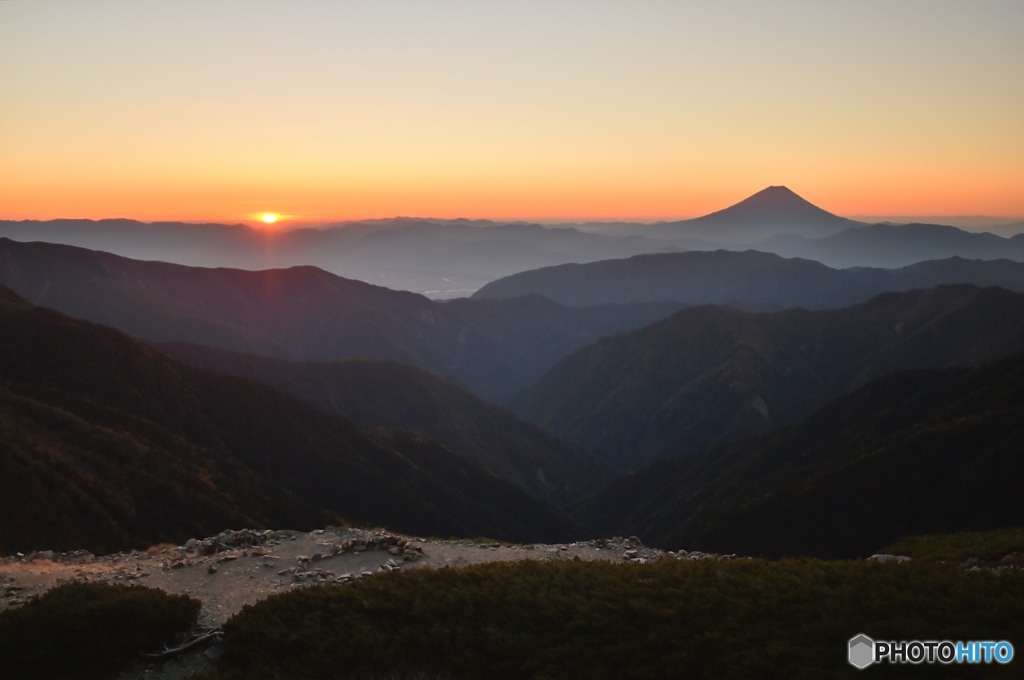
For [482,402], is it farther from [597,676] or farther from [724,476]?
[597,676]

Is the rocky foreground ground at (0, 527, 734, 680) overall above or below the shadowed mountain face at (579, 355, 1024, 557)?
above

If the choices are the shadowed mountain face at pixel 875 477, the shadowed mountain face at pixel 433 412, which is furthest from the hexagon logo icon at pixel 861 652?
the shadowed mountain face at pixel 433 412

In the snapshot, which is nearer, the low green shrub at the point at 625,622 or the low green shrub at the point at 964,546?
the low green shrub at the point at 625,622

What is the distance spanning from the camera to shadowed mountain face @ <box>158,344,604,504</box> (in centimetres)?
13000

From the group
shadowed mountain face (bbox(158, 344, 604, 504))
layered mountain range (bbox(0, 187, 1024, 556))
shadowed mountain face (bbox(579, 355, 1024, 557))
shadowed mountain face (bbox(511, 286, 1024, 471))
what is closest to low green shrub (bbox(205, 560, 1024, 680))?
layered mountain range (bbox(0, 187, 1024, 556))

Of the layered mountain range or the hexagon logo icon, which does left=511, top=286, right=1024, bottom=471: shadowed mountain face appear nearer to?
the layered mountain range

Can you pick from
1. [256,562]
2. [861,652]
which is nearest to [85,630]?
[256,562]

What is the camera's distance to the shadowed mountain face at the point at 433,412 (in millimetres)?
130000

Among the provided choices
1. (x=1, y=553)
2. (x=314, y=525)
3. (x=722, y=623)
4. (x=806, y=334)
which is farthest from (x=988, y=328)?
(x=1, y=553)

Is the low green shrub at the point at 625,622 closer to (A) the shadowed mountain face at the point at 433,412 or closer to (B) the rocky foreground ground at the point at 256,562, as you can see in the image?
(B) the rocky foreground ground at the point at 256,562

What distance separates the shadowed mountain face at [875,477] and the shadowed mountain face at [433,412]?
37.8m

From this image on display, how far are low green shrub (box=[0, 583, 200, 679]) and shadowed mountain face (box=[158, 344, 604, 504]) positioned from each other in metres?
111

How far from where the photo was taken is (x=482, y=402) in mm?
165250

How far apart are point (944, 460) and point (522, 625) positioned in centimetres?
5916
